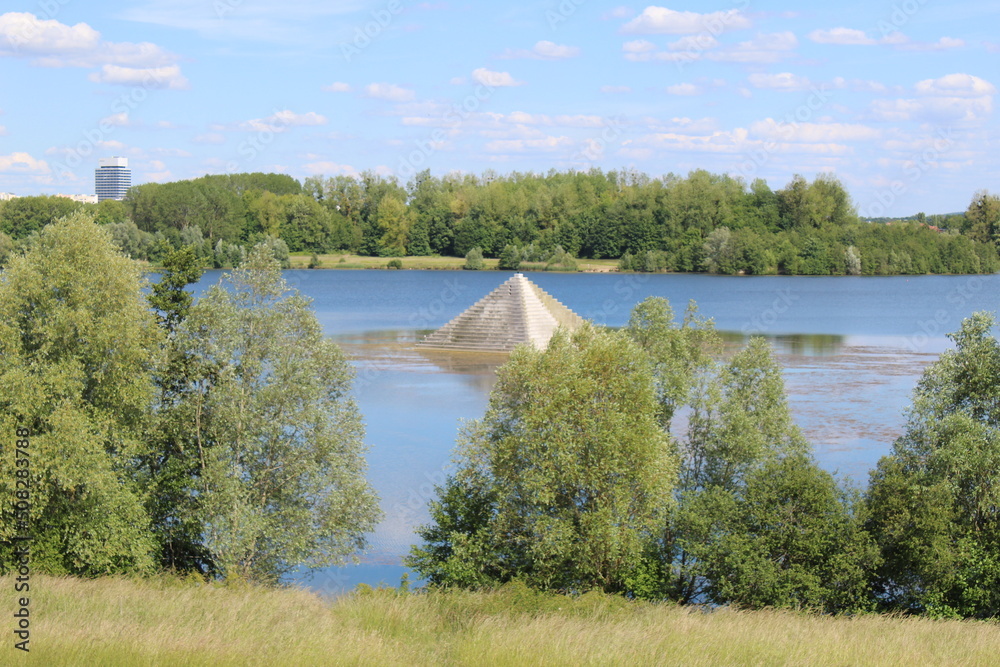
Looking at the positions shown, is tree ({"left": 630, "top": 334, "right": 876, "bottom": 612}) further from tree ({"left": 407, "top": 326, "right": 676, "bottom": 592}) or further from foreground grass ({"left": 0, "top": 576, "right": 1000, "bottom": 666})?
foreground grass ({"left": 0, "top": 576, "right": 1000, "bottom": 666})

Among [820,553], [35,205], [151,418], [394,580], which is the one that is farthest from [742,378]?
[35,205]

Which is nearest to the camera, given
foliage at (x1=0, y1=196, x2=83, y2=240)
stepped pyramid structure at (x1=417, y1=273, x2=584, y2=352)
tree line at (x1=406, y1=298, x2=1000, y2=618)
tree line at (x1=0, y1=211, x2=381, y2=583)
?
tree line at (x1=406, y1=298, x2=1000, y2=618)

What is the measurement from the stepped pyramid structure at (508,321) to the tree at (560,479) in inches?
1134

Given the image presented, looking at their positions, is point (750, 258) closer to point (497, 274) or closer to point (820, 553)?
point (497, 274)

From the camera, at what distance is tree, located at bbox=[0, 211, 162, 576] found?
16.2 m

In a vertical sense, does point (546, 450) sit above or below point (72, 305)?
below

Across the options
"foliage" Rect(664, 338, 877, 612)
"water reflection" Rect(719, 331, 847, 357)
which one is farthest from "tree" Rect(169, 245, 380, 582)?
"water reflection" Rect(719, 331, 847, 357)

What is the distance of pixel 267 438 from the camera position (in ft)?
60.0

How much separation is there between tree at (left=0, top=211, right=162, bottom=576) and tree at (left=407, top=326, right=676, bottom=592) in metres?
5.28

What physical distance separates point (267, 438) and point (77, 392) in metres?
3.33

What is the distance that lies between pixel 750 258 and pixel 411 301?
54.6m

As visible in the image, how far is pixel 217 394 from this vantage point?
18.2 m

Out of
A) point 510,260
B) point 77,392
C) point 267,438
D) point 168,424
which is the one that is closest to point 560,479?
point 267,438

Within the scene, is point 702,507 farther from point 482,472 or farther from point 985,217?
point 985,217
